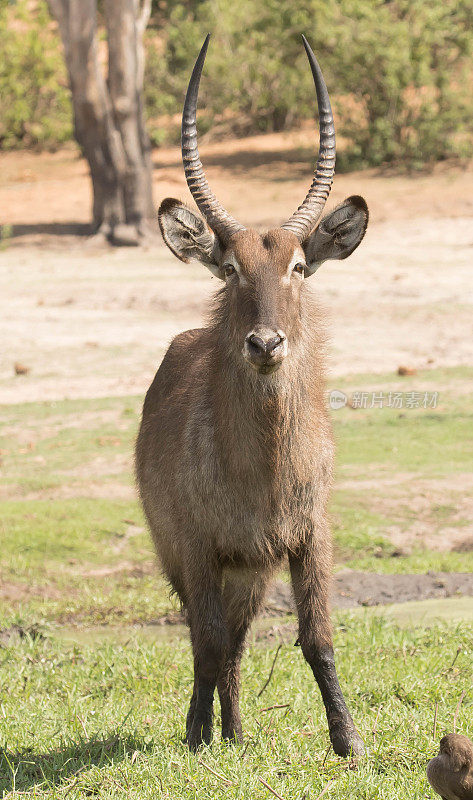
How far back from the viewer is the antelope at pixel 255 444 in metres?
3.86

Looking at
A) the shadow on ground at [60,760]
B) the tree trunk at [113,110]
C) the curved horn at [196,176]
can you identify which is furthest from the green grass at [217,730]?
the tree trunk at [113,110]

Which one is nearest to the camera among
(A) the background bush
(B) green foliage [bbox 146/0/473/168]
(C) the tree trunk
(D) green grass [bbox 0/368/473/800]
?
(D) green grass [bbox 0/368/473/800]

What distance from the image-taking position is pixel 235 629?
440 centimetres

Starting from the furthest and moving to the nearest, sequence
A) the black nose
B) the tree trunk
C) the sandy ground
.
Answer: the tree trunk → the sandy ground → the black nose

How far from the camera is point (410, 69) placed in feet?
67.5

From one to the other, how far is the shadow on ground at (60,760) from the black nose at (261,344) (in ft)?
4.79

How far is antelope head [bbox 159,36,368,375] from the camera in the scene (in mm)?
3811

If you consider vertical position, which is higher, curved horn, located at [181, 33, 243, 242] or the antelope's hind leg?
curved horn, located at [181, 33, 243, 242]

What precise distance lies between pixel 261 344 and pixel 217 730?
5.59 ft

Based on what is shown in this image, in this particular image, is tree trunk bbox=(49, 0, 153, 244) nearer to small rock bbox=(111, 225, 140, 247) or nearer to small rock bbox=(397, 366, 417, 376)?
small rock bbox=(111, 225, 140, 247)

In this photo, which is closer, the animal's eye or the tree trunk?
the animal's eye

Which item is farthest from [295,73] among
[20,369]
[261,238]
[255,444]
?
[255,444]

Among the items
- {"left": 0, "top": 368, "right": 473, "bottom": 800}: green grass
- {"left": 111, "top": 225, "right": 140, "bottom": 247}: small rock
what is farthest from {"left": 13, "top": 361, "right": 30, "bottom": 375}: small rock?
{"left": 111, "top": 225, "right": 140, "bottom": 247}: small rock

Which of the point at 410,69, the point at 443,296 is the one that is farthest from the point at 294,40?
the point at 443,296
